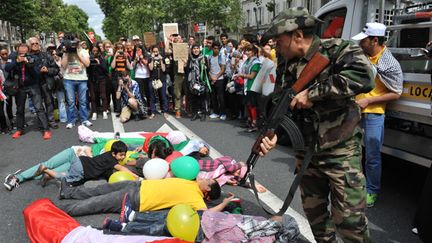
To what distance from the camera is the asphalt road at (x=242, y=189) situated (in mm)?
3605

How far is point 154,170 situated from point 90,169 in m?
0.88

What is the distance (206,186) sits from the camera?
407cm

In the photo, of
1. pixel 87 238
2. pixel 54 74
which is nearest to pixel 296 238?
pixel 87 238

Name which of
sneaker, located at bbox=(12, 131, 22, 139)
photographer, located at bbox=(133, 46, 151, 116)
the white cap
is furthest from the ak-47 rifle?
photographer, located at bbox=(133, 46, 151, 116)

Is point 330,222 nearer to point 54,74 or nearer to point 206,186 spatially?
point 206,186

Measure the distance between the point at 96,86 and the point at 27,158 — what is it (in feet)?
12.0

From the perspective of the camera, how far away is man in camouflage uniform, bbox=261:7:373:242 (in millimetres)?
2203

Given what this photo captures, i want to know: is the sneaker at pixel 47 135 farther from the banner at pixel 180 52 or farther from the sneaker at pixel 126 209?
the sneaker at pixel 126 209

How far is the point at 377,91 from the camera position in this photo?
372 cm

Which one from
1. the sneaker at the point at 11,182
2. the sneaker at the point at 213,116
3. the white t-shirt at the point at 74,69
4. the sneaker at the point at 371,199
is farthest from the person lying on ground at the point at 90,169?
the sneaker at the point at 213,116

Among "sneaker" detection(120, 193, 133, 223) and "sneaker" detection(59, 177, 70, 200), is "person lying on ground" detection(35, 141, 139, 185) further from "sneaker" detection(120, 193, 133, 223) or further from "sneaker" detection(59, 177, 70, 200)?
"sneaker" detection(120, 193, 133, 223)

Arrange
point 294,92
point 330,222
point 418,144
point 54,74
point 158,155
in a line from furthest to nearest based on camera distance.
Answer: point 54,74
point 158,155
point 418,144
point 330,222
point 294,92

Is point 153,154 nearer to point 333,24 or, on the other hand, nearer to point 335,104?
point 333,24

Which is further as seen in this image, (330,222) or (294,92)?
(330,222)
